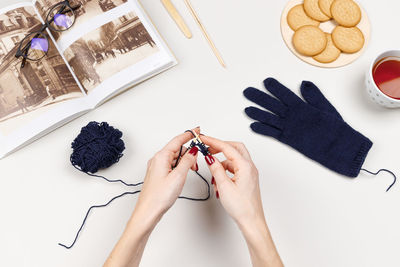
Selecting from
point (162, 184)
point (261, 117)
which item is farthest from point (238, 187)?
point (261, 117)

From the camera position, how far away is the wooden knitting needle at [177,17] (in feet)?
2.95

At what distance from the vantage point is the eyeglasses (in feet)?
2.75

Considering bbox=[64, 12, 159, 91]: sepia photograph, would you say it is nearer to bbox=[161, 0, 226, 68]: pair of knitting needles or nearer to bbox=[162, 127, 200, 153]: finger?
bbox=[161, 0, 226, 68]: pair of knitting needles

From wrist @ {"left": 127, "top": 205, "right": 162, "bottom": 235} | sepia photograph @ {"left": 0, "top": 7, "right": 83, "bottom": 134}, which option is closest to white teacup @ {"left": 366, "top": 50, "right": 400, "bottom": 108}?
wrist @ {"left": 127, "top": 205, "right": 162, "bottom": 235}

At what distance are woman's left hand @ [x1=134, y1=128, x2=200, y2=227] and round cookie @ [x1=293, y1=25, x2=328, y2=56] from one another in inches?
16.2

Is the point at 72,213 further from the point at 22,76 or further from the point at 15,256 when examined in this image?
the point at 22,76

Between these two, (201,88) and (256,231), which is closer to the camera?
(256,231)

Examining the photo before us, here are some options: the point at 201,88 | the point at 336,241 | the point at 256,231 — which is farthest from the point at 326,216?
the point at 201,88

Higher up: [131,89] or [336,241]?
[131,89]

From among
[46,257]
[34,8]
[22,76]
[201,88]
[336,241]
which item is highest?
[34,8]

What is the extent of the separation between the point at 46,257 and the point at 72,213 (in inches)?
4.2

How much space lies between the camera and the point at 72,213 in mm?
802

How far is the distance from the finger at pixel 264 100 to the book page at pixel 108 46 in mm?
212

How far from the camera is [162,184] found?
2.13ft
